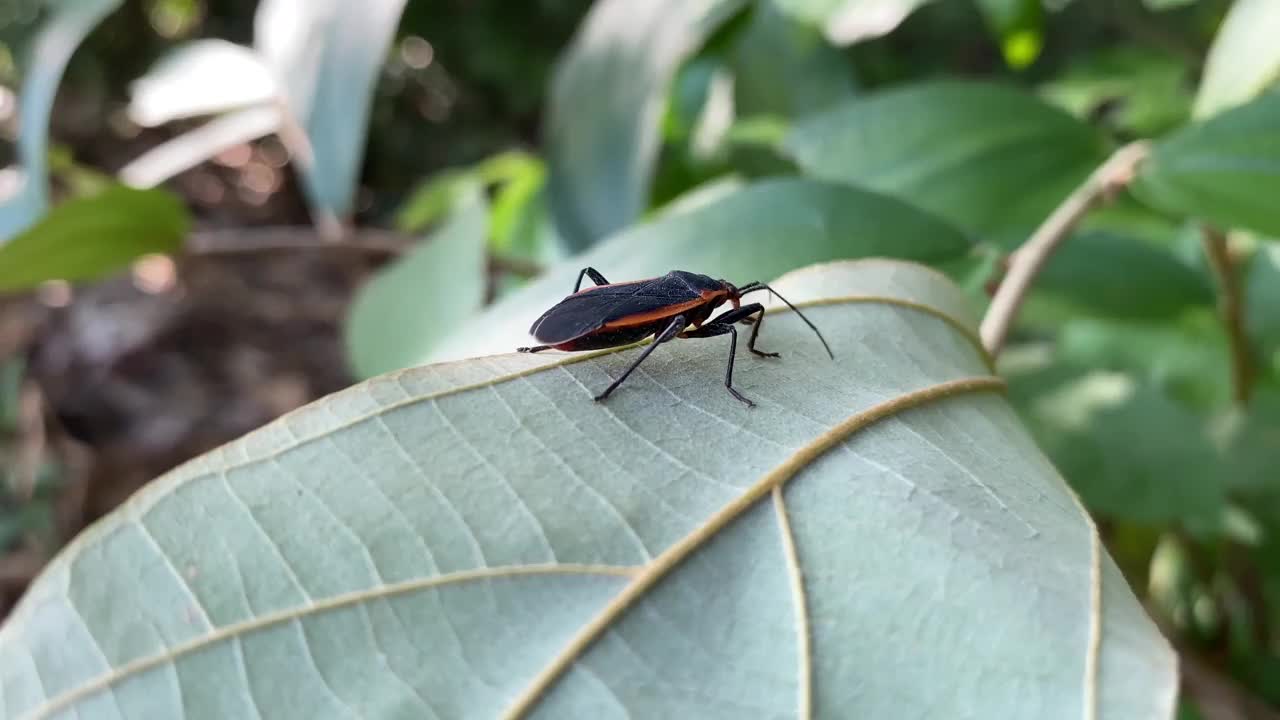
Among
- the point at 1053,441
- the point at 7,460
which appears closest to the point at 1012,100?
the point at 1053,441

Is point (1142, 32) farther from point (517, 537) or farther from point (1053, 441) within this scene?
point (517, 537)

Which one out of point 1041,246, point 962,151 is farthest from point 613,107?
point 1041,246

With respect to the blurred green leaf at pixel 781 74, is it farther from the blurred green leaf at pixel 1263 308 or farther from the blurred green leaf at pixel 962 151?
the blurred green leaf at pixel 1263 308

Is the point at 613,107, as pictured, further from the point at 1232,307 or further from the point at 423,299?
the point at 1232,307

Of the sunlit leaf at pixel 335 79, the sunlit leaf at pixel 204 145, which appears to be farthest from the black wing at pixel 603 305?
the sunlit leaf at pixel 204 145

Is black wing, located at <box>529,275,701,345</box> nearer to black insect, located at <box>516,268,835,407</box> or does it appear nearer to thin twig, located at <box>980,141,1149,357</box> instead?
black insect, located at <box>516,268,835,407</box>

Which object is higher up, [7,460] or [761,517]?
[761,517]
